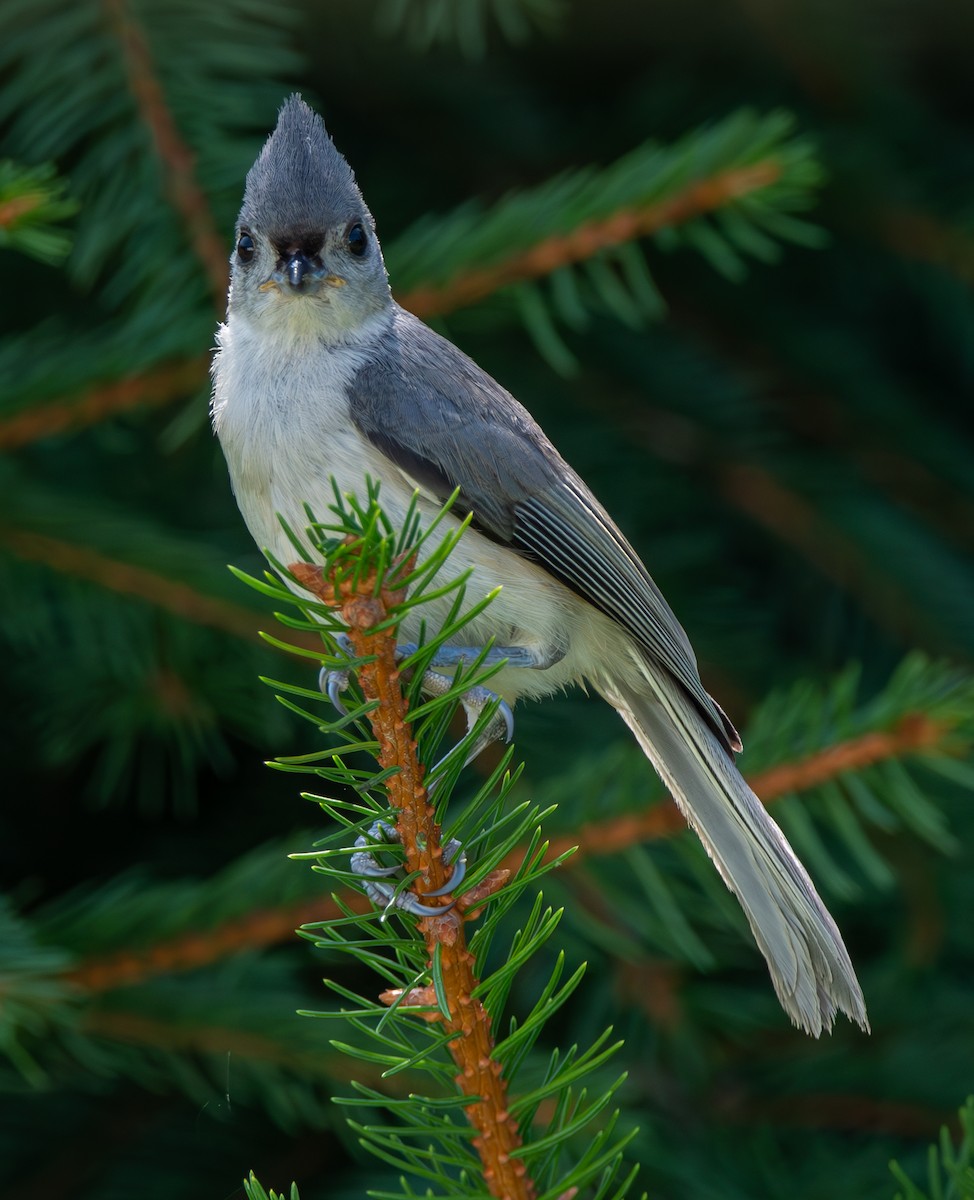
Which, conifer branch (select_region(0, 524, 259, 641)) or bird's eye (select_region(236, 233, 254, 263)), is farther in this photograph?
bird's eye (select_region(236, 233, 254, 263))

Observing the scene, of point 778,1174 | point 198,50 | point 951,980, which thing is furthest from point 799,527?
point 198,50

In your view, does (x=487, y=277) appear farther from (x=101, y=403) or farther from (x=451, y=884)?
(x=451, y=884)

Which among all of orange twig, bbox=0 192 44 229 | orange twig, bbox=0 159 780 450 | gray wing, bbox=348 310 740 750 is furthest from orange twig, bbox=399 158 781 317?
orange twig, bbox=0 192 44 229

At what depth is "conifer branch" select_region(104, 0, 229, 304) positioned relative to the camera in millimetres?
1694

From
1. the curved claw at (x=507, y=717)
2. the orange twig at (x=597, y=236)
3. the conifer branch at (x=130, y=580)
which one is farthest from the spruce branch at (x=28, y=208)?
the curved claw at (x=507, y=717)

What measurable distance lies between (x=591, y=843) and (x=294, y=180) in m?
0.86

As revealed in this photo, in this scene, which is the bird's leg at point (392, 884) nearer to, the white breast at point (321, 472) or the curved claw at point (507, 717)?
the curved claw at point (507, 717)

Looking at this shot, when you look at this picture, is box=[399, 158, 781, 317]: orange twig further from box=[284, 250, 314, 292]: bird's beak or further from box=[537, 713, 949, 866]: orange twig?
box=[537, 713, 949, 866]: orange twig

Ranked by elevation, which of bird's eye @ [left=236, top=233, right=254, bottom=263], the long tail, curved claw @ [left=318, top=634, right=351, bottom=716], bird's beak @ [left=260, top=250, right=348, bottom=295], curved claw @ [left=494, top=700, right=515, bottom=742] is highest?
bird's eye @ [left=236, top=233, right=254, bottom=263]

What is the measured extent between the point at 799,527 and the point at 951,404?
1.84 ft

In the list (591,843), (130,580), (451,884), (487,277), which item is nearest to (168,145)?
(487,277)

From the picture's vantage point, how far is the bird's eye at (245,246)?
1807mm

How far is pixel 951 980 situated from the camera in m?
2.02

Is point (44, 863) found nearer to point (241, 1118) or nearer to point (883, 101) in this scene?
point (241, 1118)
